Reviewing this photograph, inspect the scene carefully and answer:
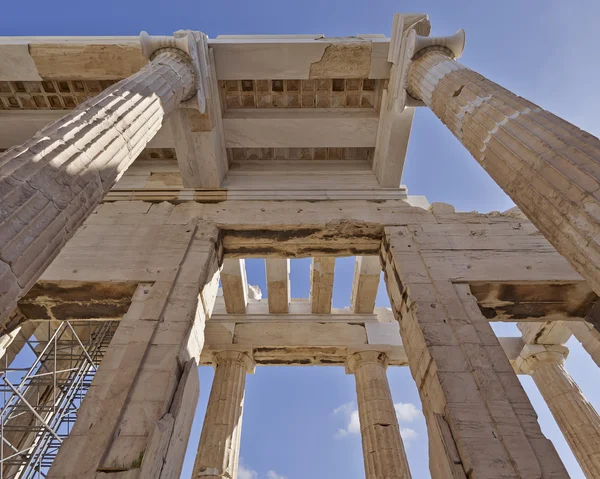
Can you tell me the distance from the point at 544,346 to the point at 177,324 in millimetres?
11017

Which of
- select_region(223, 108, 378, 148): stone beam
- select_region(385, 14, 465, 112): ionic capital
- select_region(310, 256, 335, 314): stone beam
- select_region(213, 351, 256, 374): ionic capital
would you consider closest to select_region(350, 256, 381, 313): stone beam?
select_region(310, 256, 335, 314): stone beam

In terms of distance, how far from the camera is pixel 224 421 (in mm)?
9992

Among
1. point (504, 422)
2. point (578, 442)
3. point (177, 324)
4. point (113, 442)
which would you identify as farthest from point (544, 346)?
point (113, 442)

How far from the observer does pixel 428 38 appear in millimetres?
7938

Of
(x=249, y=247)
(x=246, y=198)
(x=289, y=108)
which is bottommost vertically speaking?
(x=249, y=247)

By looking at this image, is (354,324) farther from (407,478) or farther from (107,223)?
(107,223)

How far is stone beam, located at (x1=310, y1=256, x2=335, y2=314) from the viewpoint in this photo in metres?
12.4

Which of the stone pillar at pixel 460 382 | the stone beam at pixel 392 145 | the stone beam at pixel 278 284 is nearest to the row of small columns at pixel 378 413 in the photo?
the stone beam at pixel 278 284

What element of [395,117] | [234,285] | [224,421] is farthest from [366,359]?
[395,117]

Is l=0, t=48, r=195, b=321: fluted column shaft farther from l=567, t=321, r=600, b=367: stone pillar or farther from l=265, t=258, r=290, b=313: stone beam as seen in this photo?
l=567, t=321, r=600, b=367: stone pillar

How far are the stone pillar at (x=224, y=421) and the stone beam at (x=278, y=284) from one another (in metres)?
1.96

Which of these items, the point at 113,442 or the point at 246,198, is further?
the point at 246,198

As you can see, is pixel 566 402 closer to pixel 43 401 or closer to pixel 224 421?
pixel 224 421

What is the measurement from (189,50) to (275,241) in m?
4.26
